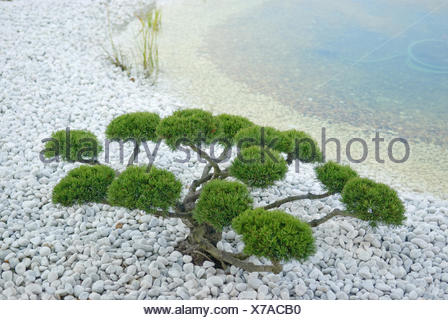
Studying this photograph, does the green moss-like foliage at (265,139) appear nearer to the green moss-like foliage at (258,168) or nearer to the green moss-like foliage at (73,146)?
the green moss-like foliage at (258,168)

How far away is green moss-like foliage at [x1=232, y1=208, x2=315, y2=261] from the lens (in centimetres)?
161

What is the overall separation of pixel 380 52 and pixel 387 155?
3193 mm

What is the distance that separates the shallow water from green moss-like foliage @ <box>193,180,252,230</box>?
1979mm

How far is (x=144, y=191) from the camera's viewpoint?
6.15 feet

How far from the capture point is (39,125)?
12.2 feet

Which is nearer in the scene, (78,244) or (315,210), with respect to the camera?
(78,244)

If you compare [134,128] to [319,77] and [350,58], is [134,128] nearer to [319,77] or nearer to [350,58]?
[319,77]

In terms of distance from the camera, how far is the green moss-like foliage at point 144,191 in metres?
1.87

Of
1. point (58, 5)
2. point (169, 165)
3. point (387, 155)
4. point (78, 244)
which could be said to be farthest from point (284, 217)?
point (58, 5)

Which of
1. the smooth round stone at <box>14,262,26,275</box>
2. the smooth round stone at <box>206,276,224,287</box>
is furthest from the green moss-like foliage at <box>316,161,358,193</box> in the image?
the smooth round stone at <box>14,262,26,275</box>
